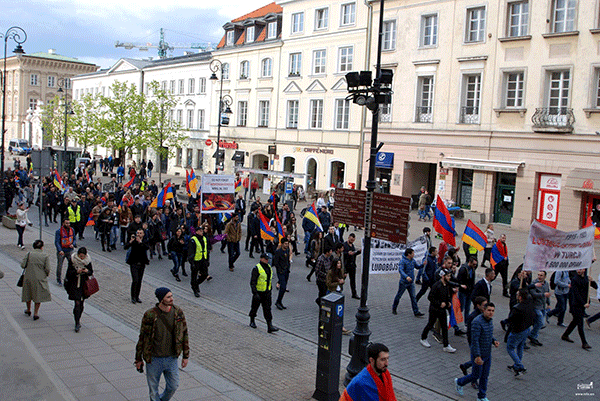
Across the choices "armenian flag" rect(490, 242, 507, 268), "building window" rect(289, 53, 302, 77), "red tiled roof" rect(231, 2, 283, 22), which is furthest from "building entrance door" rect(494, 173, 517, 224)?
"red tiled roof" rect(231, 2, 283, 22)

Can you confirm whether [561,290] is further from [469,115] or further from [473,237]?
[469,115]

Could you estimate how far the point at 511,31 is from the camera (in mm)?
29391

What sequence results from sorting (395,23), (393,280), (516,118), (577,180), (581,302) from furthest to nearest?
(395,23) → (516,118) → (577,180) → (393,280) → (581,302)

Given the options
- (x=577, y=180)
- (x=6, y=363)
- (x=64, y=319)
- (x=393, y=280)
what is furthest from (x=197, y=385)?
(x=577, y=180)

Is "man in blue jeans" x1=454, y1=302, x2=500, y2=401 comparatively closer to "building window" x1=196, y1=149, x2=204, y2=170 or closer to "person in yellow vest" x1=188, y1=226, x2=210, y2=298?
"person in yellow vest" x1=188, y1=226, x2=210, y2=298

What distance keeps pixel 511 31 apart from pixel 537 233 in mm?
21690

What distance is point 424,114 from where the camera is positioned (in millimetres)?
33312

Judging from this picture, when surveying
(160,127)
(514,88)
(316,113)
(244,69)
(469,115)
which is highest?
(244,69)

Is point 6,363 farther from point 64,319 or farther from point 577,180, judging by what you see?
point 577,180

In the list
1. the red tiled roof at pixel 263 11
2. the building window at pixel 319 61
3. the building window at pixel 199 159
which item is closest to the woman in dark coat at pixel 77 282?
the building window at pixel 319 61

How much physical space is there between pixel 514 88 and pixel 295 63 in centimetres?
1836

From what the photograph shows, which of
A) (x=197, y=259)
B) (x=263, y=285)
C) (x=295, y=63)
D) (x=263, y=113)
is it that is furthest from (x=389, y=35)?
(x=263, y=285)

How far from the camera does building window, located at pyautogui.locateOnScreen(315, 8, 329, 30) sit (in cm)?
4075

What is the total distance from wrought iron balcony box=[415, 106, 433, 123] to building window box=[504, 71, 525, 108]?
451 centimetres
